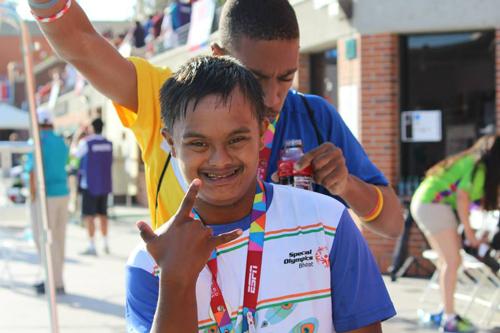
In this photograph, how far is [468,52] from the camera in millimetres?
9164

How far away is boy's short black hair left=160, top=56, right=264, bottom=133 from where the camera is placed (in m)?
1.94

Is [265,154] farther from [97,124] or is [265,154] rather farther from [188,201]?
[97,124]

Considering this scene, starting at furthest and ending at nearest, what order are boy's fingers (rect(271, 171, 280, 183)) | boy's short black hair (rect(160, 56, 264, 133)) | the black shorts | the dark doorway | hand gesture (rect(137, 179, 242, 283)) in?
the black shorts, the dark doorway, boy's fingers (rect(271, 171, 280, 183)), boy's short black hair (rect(160, 56, 264, 133)), hand gesture (rect(137, 179, 242, 283))

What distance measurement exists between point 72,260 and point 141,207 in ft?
32.6

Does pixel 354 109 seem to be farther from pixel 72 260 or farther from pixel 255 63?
pixel 255 63

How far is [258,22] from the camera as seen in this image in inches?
95.0

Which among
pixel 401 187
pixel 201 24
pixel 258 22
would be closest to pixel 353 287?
pixel 258 22

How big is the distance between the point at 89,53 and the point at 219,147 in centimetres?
61

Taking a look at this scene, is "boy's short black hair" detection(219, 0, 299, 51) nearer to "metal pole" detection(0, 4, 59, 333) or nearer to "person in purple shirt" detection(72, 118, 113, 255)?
"metal pole" detection(0, 4, 59, 333)

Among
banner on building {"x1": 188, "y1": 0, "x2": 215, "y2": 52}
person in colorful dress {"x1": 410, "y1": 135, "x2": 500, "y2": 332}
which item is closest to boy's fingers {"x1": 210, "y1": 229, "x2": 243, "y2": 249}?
person in colorful dress {"x1": 410, "y1": 135, "x2": 500, "y2": 332}

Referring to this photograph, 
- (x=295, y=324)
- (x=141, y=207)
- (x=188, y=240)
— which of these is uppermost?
(x=188, y=240)

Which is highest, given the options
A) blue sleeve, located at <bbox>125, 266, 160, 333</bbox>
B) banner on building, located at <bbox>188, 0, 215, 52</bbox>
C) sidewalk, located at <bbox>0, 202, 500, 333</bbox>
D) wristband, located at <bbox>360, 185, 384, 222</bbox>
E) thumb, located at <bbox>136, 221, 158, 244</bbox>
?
banner on building, located at <bbox>188, 0, 215, 52</bbox>

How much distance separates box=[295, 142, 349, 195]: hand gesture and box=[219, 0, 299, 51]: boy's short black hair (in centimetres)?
47

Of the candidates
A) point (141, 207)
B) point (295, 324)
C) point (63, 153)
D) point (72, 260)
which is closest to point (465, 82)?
point (63, 153)
